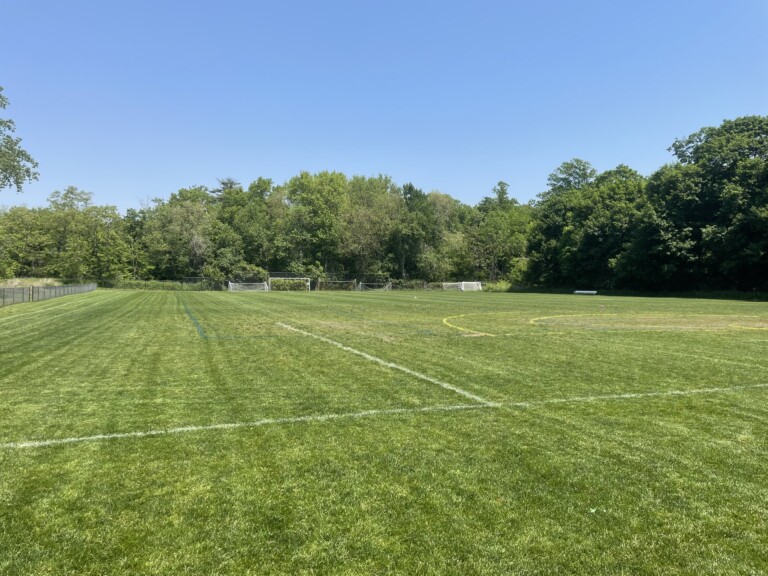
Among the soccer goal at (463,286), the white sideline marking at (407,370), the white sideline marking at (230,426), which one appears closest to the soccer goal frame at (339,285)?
the soccer goal at (463,286)

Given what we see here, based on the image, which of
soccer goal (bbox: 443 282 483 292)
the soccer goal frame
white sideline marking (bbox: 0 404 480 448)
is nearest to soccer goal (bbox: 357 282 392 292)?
the soccer goal frame

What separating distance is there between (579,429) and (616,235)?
50.9 meters

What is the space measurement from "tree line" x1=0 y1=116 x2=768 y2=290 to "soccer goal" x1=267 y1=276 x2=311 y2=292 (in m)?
4.18

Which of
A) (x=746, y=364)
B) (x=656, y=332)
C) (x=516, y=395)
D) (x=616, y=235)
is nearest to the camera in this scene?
(x=516, y=395)

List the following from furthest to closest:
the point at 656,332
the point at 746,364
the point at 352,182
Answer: the point at 352,182, the point at 656,332, the point at 746,364

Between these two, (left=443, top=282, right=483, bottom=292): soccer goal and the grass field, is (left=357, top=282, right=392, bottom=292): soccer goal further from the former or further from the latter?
the grass field

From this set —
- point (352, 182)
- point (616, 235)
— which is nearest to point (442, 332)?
point (616, 235)

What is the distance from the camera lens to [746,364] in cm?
827

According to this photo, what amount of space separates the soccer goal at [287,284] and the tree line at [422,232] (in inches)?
165

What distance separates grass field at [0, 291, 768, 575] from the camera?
8.54ft

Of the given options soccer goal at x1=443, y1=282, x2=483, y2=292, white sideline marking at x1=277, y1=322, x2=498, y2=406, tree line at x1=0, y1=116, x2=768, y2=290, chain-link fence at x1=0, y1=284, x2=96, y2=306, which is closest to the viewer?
white sideline marking at x1=277, y1=322, x2=498, y2=406

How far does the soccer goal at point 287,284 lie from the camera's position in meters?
60.5

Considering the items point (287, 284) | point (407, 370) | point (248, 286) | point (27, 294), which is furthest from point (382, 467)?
point (248, 286)

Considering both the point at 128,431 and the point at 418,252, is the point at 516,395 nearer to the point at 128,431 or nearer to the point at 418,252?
the point at 128,431
